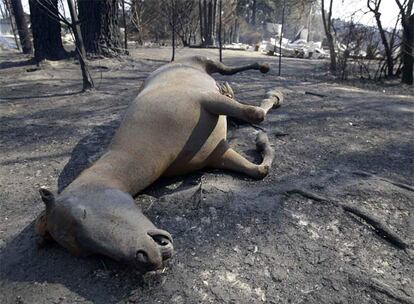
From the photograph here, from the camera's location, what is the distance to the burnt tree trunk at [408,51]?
7375mm

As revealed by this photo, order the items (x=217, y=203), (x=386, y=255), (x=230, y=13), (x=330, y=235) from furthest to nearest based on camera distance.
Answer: (x=230, y=13) → (x=217, y=203) → (x=330, y=235) → (x=386, y=255)

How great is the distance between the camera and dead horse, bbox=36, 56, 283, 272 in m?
1.66

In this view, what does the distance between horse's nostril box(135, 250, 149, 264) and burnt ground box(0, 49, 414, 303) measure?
22cm

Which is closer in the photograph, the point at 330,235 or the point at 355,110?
the point at 330,235

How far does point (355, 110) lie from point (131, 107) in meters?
3.04

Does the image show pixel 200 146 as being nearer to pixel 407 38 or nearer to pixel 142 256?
pixel 142 256

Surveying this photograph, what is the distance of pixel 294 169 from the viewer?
2.96 meters

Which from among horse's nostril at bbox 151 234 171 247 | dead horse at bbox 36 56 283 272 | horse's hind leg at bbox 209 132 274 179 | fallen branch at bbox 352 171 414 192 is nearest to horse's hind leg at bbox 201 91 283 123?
dead horse at bbox 36 56 283 272

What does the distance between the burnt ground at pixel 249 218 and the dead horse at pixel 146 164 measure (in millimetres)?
165

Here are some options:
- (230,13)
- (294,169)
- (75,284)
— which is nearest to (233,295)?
(75,284)

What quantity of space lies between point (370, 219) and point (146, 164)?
1332 mm

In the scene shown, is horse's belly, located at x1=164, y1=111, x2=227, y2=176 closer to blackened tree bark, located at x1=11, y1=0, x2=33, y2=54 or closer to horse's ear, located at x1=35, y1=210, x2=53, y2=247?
horse's ear, located at x1=35, y1=210, x2=53, y2=247

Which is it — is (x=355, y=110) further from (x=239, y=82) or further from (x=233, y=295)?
(x=233, y=295)

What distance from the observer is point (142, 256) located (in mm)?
1583
